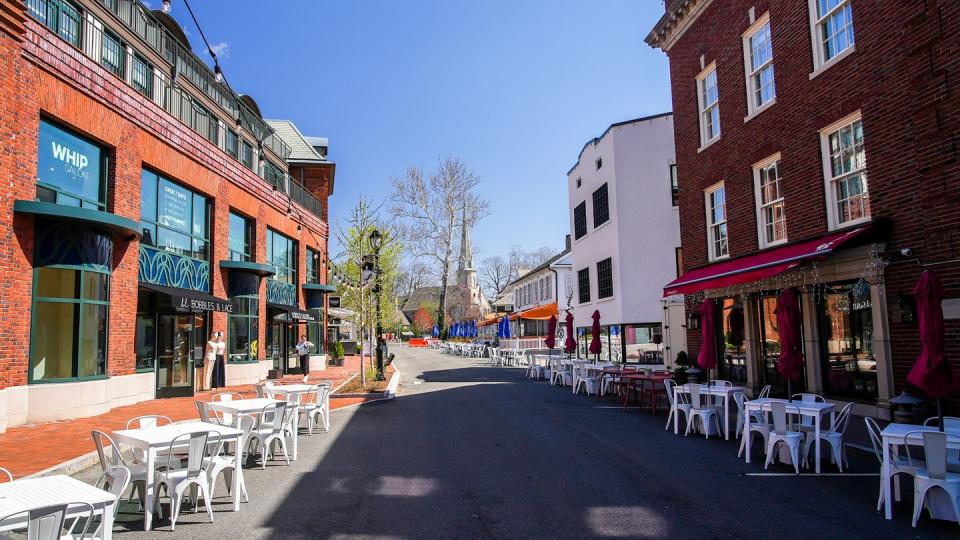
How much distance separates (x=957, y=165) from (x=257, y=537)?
1010cm

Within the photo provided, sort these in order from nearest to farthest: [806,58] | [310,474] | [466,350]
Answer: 1. [310,474]
2. [806,58]
3. [466,350]

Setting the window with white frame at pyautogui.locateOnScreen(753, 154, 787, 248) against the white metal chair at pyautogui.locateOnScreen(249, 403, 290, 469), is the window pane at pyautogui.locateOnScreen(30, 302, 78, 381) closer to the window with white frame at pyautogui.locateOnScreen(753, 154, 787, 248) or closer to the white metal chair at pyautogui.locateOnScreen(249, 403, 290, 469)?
the white metal chair at pyautogui.locateOnScreen(249, 403, 290, 469)

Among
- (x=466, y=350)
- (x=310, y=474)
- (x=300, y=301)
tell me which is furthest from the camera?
(x=466, y=350)

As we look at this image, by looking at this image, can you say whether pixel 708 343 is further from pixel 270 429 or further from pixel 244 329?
pixel 244 329

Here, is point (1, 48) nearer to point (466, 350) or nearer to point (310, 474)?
point (310, 474)

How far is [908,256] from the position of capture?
30.1ft

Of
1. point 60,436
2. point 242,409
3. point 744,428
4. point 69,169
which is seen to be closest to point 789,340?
point 744,428

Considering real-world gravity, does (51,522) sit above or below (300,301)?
below

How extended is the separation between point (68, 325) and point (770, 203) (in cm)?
1499

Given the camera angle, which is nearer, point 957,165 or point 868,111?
point 957,165

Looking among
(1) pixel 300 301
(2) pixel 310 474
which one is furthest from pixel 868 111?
(1) pixel 300 301

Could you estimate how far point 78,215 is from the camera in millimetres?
11188

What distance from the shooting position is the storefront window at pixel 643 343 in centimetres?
2109

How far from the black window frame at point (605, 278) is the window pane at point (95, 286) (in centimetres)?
1652
